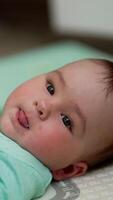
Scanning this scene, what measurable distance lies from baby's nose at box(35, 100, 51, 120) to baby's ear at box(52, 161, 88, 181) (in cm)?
14

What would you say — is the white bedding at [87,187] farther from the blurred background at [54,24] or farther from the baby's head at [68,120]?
the blurred background at [54,24]

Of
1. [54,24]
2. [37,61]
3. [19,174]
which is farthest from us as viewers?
[54,24]

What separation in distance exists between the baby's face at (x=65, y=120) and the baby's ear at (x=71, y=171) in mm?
21

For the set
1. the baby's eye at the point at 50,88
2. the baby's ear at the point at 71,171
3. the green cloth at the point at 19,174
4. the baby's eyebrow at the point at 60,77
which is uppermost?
the baby's eyebrow at the point at 60,77

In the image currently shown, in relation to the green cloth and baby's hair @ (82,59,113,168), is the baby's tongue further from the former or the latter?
baby's hair @ (82,59,113,168)

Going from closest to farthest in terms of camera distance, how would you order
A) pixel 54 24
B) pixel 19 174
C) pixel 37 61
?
pixel 19 174, pixel 37 61, pixel 54 24

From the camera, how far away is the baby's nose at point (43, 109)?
0.94 m

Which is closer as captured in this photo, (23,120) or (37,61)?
(23,120)

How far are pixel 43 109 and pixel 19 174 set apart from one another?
0.15 metres

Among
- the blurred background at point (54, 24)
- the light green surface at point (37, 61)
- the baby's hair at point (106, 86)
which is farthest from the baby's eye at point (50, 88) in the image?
the blurred background at point (54, 24)

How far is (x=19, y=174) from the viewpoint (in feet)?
3.02

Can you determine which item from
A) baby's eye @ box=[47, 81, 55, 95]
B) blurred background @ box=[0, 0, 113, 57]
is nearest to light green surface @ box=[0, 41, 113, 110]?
baby's eye @ box=[47, 81, 55, 95]

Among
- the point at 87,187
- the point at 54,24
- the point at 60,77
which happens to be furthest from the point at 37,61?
the point at 54,24

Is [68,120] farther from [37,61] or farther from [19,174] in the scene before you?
[37,61]
